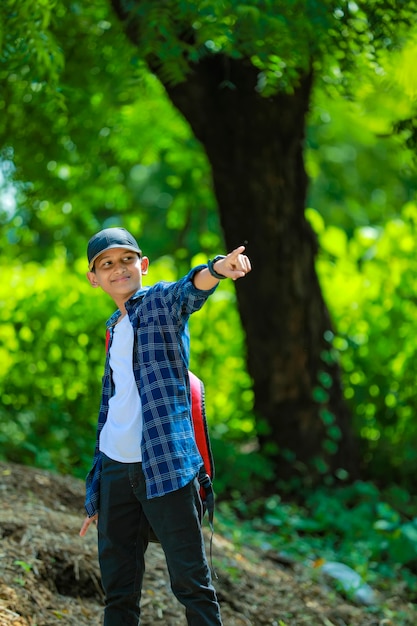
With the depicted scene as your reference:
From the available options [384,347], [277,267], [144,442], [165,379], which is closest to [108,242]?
[165,379]

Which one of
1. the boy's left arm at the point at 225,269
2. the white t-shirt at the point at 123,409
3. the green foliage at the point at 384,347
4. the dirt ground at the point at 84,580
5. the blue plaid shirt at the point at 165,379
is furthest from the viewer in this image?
the green foliage at the point at 384,347

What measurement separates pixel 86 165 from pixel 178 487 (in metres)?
4.56

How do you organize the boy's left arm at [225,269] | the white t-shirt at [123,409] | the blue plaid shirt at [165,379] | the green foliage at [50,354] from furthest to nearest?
the green foliage at [50,354] → the white t-shirt at [123,409] → the blue plaid shirt at [165,379] → the boy's left arm at [225,269]

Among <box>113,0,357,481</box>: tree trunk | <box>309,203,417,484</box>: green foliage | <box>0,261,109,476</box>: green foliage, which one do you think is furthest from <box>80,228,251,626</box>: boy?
<box>309,203,417,484</box>: green foliage

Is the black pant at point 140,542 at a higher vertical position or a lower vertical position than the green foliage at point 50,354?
higher

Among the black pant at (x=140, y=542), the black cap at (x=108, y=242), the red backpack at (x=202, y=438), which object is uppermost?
the black cap at (x=108, y=242)

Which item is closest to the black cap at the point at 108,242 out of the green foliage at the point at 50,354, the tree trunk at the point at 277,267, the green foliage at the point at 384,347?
the tree trunk at the point at 277,267

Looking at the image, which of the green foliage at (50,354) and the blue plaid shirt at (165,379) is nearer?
the blue plaid shirt at (165,379)

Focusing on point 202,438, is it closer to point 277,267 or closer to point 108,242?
point 108,242

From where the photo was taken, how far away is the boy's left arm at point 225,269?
101 inches

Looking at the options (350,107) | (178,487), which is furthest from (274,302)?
(178,487)

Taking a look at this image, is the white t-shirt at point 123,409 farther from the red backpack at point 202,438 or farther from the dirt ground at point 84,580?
the dirt ground at point 84,580

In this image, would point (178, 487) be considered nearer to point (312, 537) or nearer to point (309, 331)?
point (312, 537)

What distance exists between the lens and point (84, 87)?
6125 millimetres
